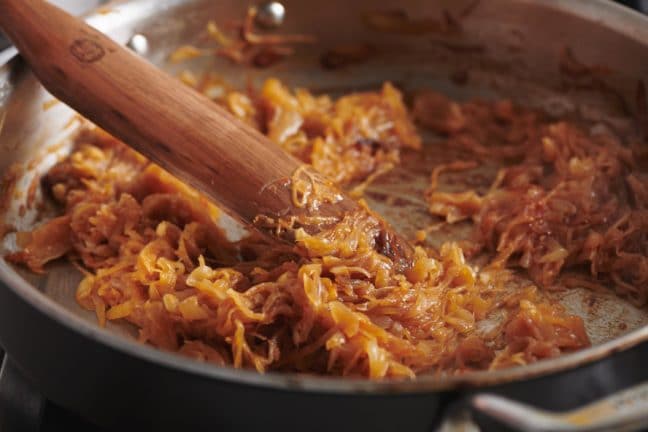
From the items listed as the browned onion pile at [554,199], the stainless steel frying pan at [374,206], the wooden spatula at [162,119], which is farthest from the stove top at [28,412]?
the browned onion pile at [554,199]

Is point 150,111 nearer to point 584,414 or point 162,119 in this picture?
point 162,119

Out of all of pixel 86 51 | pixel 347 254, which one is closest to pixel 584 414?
pixel 347 254

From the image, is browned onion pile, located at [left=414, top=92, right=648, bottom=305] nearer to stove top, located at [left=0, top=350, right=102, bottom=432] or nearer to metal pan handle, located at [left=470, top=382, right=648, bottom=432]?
metal pan handle, located at [left=470, top=382, right=648, bottom=432]

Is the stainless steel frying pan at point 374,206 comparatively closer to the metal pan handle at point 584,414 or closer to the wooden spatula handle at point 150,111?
the metal pan handle at point 584,414

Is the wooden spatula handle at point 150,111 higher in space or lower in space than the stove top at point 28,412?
higher

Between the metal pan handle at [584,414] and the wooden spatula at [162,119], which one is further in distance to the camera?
the wooden spatula at [162,119]

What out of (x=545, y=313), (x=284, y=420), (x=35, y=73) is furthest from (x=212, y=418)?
(x=35, y=73)

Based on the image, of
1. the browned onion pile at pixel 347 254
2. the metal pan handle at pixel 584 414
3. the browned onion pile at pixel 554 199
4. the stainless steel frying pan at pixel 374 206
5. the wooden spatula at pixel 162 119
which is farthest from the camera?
the browned onion pile at pixel 554 199
